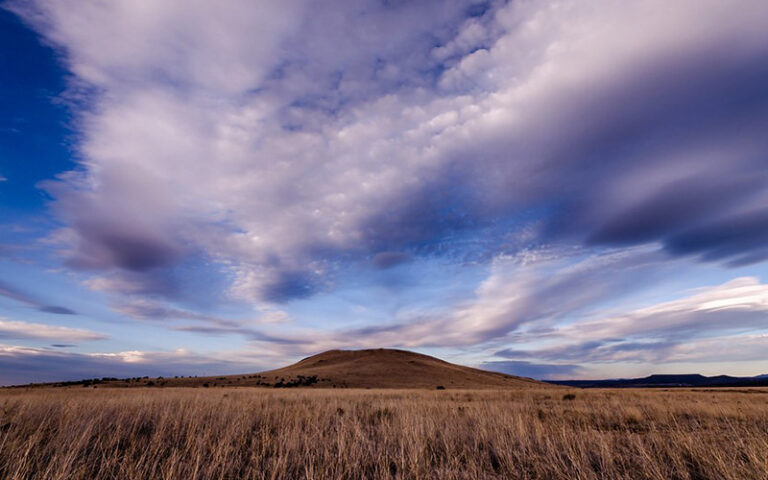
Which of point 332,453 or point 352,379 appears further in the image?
point 352,379

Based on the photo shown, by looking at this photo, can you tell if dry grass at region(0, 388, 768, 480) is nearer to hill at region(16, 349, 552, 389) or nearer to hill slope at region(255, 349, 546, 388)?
hill at region(16, 349, 552, 389)

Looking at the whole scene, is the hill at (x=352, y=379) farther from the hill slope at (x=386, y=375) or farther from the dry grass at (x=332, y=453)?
the dry grass at (x=332, y=453)

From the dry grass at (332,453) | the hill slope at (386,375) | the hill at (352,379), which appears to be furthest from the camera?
the hill slope at (386,375)

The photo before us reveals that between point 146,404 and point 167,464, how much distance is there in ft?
27.7

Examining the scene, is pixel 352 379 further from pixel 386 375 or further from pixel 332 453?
pixel 332 453

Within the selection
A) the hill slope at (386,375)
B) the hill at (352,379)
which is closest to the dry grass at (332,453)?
the hill at (352,379)

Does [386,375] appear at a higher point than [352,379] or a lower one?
higher

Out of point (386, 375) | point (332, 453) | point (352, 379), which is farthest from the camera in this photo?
point (386, 375)

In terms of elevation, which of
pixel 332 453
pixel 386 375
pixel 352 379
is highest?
pixel 386 375

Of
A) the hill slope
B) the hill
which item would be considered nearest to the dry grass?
the hill

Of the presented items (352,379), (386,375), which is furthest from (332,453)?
(386,375)

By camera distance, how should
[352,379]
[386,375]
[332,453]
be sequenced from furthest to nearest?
1. [386,375]
2. [352,379]
3. [332,453]

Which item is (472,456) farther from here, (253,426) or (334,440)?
(253,426)

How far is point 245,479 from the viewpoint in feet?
18.7
